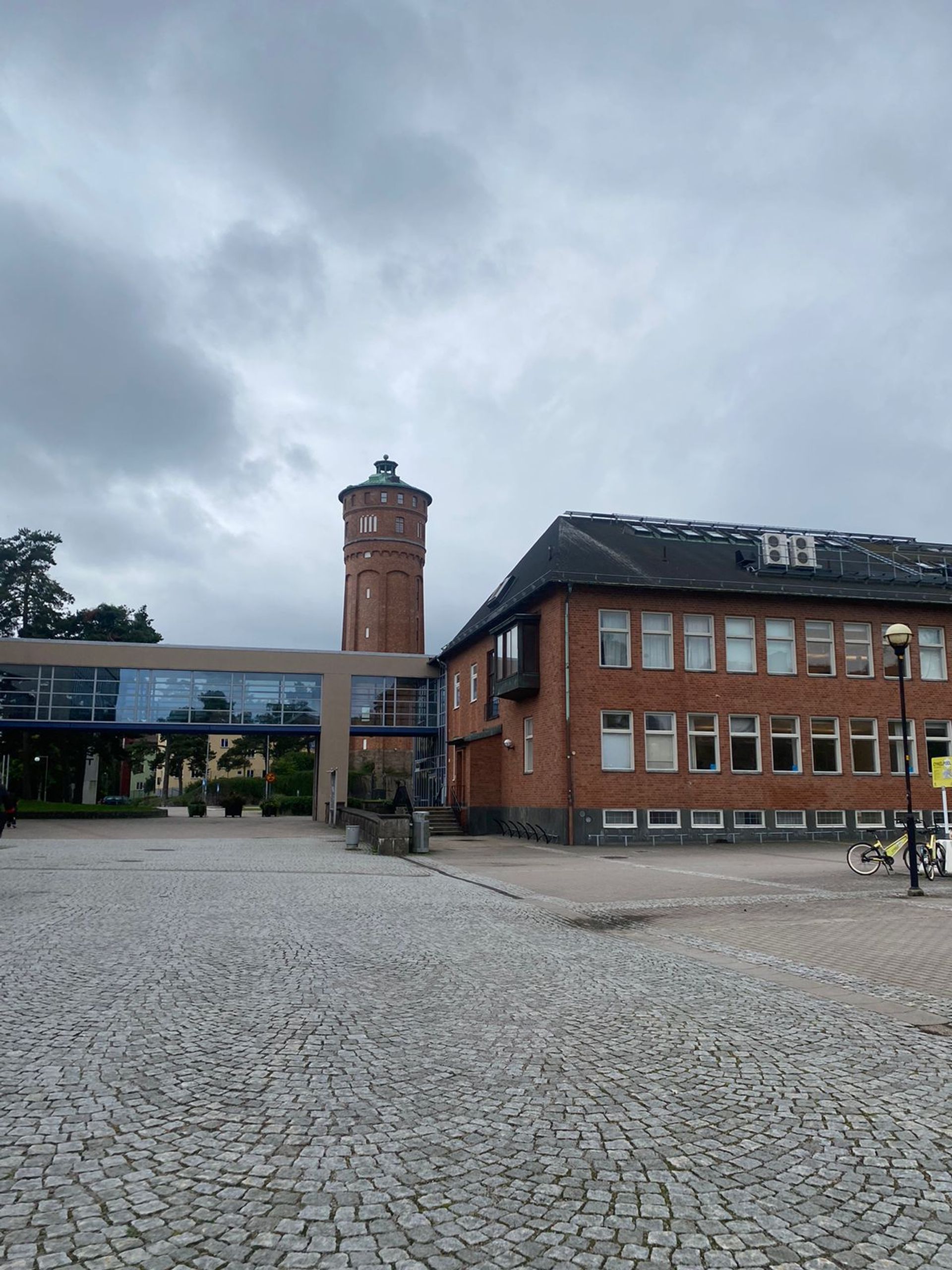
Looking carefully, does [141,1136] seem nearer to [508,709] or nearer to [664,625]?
[664,625]

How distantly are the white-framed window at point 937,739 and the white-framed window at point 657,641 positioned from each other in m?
8.91

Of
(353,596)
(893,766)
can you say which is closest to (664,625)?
(893,766)

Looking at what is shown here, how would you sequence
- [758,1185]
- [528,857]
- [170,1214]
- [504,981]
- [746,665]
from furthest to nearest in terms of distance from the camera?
[746,665] < [528,857] < [504,981] < [758,1185] < [170,1214]

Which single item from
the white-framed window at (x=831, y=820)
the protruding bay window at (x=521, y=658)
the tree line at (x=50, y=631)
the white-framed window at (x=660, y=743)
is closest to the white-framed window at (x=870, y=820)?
the white-framed window at (x=831, y=820)

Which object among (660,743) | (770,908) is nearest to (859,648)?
(660,743)

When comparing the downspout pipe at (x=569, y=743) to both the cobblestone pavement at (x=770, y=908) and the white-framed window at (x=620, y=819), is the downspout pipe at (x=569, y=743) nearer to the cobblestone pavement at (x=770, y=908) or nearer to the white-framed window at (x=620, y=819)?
the white-framed window at (x=620, y=819)

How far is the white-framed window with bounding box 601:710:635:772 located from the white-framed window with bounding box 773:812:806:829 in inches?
193

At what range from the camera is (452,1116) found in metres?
4.57

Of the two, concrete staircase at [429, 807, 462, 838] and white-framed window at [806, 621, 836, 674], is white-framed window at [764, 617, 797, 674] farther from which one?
concrete staircase at [429, 807, 462, 838]

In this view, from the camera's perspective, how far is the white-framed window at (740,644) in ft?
100

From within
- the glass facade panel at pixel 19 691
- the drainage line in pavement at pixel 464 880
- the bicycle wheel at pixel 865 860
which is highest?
the glass facade panel at pixel 19 691

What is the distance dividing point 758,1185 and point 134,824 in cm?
4197

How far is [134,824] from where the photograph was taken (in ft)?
139

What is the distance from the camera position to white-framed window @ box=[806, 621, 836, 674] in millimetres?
31141
